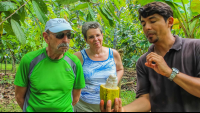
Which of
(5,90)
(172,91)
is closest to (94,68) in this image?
(172,91)

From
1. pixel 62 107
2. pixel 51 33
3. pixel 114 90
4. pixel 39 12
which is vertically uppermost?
pixel 39 12

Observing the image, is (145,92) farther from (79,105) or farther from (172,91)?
(79,105)

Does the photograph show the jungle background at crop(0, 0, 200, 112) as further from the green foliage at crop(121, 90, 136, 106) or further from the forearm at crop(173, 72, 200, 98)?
the forearm at crop(173, 72, 200, 98)

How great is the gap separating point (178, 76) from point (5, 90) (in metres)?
4.94

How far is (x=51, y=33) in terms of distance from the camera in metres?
1.53

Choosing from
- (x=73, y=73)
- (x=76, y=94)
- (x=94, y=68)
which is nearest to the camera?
(x=73, y=73)

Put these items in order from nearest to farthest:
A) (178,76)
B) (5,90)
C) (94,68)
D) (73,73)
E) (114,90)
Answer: (114,90), (178,76), (73,73), (94,68), (5,90)

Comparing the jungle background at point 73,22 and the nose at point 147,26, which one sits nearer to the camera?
the jungle background at point 73,22

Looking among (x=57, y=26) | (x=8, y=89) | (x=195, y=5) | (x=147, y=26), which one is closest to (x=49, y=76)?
(x=57, y=26)

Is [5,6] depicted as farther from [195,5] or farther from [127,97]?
[127,97]

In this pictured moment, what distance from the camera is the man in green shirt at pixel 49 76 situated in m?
1.46

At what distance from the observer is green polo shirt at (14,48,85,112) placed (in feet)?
4.76

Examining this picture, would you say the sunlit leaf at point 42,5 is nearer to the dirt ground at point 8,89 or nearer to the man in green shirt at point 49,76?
the man in green shirt at point 49,76

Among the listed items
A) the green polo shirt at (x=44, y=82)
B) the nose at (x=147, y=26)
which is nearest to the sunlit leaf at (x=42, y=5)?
the green polo shirt at (x=44, y=82)
